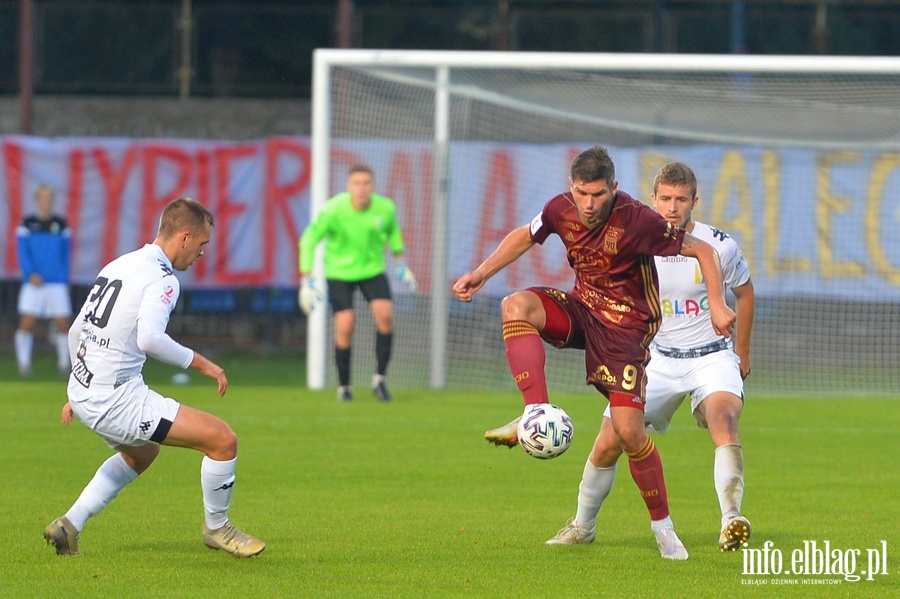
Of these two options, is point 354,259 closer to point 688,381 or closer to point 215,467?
point 688,381

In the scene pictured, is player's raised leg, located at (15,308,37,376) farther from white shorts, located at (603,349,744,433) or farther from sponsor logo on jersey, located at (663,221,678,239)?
sponsor logo on jersey, located at (663,221,678,239)

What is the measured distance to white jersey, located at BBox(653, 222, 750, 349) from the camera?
23.5 ft

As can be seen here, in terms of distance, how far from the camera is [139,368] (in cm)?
615

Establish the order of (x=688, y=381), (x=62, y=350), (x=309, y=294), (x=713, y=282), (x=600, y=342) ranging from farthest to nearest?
(x=62, y=350)
(x=309, y=294)
(x=688, y=381)
(x=600, y=342)
(x=713, y=282)

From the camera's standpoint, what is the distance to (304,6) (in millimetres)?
21547

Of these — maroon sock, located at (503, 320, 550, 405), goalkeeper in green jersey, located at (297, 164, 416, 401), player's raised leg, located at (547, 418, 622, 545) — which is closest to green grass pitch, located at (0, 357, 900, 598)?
player's raised leg, located at (547, 418, 622, 545)

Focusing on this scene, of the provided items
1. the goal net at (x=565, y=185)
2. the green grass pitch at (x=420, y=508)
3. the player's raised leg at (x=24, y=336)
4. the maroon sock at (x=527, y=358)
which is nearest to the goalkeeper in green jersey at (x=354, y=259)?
the green grass pitch at (x=420, y=508)

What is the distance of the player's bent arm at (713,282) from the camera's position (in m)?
6.00

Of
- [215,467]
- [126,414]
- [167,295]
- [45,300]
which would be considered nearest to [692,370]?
[215,467]

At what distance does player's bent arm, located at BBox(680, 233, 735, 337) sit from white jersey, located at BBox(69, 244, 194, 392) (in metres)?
2.27

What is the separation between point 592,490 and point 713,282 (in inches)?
48.9

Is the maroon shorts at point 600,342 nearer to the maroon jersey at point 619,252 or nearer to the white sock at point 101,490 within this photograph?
the maroon jersey at point 619,252

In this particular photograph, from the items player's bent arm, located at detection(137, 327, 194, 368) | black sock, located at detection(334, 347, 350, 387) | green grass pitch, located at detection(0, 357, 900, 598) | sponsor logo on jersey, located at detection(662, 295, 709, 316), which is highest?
sponsor logo on jersey, located at detection(662, 295, 709, 316)

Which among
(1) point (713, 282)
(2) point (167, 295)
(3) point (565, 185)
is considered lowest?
(2) point (167, 295)
